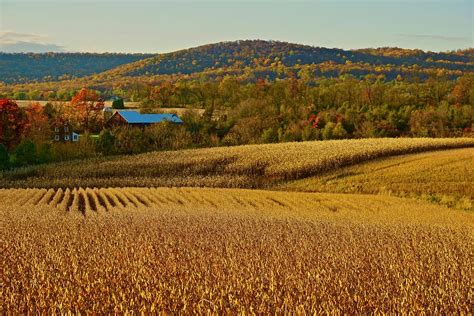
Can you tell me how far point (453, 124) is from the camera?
76375mm

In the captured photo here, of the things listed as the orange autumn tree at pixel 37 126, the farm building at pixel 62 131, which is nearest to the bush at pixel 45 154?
the orange autumn tree at pixel 37 126

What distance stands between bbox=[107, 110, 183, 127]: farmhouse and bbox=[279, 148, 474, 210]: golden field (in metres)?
39.1

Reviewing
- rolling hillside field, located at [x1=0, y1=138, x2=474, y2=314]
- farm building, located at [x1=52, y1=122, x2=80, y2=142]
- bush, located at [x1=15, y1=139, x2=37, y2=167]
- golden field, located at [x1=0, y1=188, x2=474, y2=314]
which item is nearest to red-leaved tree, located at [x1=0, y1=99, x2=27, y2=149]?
farm building, located at [x1=52, y1=122, x2=80, y2=142]

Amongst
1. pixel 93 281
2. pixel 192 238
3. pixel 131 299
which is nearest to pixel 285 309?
pixel 131 299

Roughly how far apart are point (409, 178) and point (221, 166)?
51.9 feet

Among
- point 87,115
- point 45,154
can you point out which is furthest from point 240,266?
point 87,115

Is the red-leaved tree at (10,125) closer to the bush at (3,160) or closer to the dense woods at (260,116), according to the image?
the dense woods at (260,116)

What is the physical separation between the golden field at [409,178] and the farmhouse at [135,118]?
128 ft

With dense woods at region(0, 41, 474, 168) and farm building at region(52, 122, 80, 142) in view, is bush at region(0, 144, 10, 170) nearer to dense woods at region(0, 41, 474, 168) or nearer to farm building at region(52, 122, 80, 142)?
dense woods at region(0, 41, 474, 168)

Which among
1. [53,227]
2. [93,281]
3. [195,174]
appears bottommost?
[195,174]

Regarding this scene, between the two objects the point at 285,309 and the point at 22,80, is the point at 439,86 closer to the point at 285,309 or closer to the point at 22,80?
the point at 285,309

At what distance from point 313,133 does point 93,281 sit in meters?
69.1

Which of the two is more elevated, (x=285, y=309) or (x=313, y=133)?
(x=285, y=309)

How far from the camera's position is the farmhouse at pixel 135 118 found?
83.1 m
